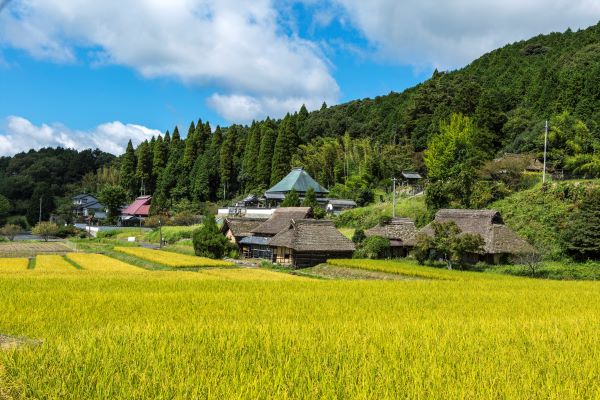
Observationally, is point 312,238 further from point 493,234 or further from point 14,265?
point 14,265

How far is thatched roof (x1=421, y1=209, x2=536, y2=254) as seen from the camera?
79.3ft

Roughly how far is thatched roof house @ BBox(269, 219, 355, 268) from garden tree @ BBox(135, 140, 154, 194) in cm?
4176

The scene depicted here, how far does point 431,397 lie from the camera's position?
14.1 feet

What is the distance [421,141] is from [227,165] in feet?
73.4

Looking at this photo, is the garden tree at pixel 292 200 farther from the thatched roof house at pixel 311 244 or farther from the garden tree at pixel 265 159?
the garden tree at pixel 265 159

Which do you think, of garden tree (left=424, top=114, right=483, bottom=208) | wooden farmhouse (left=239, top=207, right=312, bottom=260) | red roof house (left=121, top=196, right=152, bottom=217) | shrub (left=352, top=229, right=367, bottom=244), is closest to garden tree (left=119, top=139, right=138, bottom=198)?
red roof house (left=121, top=196, right=152, bottom=217)

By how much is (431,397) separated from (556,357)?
2551 millimetres

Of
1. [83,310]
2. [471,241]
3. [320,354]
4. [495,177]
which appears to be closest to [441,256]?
[471,241]

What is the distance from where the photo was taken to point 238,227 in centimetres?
3666

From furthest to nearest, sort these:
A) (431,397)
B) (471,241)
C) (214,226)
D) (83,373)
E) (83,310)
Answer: (214,226) < (471,241) < (83,310) < (83,373) < (431,397)

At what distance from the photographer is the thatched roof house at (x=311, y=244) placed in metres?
28.5

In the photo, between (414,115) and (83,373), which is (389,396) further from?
(414,115)

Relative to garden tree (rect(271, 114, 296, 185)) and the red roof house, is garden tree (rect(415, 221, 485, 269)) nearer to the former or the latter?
garden tree (rect(271, 114, 296, 185))

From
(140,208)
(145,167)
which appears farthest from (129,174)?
(140,208)
